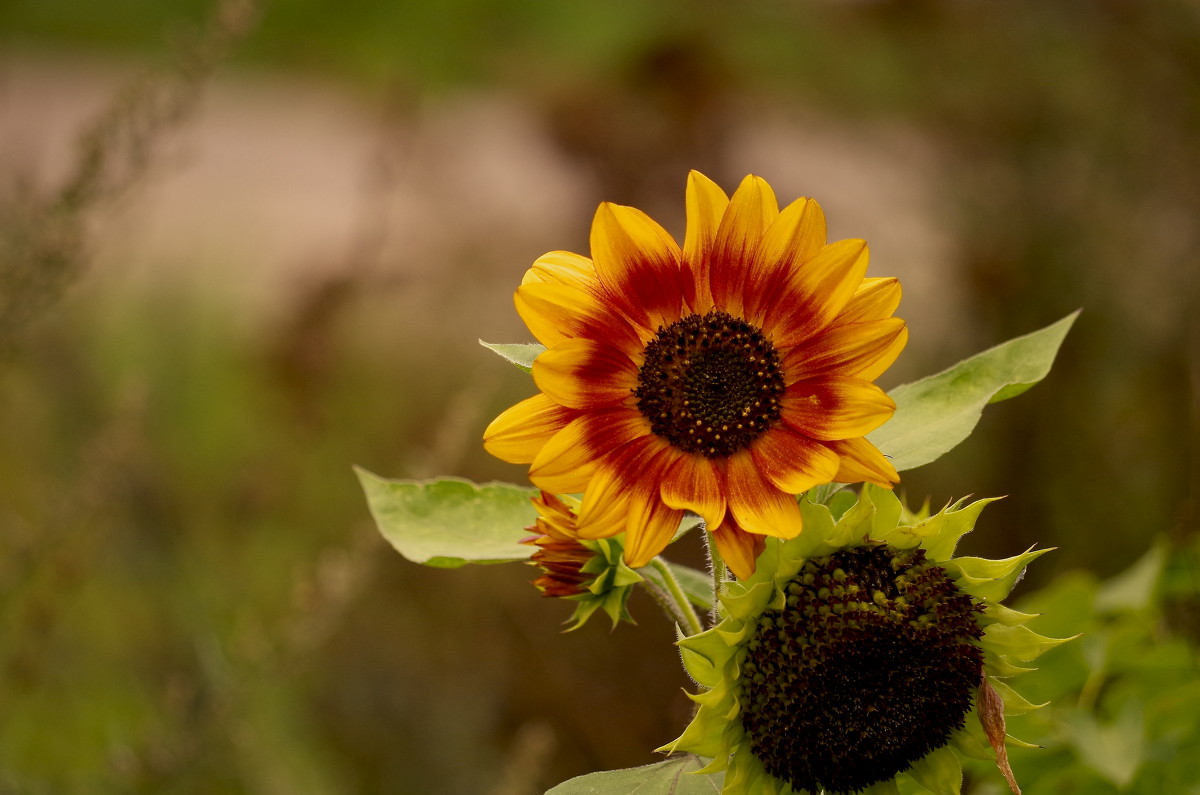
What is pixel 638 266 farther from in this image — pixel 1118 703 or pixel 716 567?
pixel 1118 703

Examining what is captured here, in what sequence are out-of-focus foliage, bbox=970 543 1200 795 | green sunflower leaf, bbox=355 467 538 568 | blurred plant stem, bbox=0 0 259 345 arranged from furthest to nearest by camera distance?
1. blurred plant stem, bbox=0 0 259 345
2. out-of-focus foliage, bbox=970 543 1200 795
3. green sunflower leaf, bbox=355 467 538 568

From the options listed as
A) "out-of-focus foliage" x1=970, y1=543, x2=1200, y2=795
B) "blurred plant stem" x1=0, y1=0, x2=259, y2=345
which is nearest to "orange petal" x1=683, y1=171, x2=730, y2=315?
"out-of-focus foliage" x1=970, y1=543, x2=1200, y2=795

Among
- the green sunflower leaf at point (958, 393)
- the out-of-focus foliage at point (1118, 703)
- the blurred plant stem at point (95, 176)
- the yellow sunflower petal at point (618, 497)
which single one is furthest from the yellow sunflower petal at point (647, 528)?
the blurred plant stem at point (95, 176)

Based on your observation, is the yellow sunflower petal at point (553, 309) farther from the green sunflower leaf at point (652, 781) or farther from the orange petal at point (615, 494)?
the green sunflower leaf at point (652, 781)

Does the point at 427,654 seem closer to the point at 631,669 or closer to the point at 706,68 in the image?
the point at 631,669

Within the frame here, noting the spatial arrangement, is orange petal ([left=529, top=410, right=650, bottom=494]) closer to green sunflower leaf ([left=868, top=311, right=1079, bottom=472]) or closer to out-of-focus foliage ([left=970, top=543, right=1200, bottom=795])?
green sunflower leaf ([left=868, top=311, right=1079, bottom=472])
